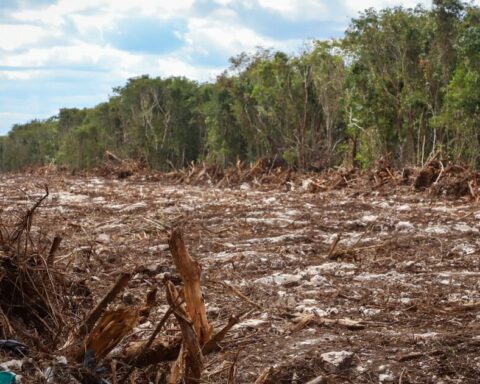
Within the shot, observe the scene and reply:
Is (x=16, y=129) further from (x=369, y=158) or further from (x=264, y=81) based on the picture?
(x=369, y=158)

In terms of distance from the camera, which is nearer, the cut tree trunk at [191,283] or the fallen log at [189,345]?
the fallen log at [189,345]

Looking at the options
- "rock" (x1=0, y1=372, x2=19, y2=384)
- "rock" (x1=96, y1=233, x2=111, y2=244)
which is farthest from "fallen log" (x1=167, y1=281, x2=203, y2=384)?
"rock" (x1=96, y1=233, x2=111, y2=244)

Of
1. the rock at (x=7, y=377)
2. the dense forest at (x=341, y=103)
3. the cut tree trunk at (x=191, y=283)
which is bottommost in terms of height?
the rock at (x=7, y=377)

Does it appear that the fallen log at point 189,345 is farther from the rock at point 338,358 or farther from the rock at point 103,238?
the rock at point 103,238

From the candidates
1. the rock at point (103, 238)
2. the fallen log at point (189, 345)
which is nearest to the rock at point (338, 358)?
the fallen log at point (189, 345)

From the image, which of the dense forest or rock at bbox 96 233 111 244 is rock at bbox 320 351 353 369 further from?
the dense forest

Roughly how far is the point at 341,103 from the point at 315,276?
21.1m

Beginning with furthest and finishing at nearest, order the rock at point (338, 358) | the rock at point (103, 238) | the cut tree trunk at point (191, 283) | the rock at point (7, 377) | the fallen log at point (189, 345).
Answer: the rock at point (103, 238) → the rock at point (338, 358) → the cut tree trunk at point (191, 283) → the fallen log at point (189, 345) → the rock at point (7, 377)

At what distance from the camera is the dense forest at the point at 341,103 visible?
22.5 m

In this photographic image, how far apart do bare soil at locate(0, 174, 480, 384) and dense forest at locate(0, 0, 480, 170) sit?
788 centimetres

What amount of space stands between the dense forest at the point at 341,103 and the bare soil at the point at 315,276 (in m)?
7.88

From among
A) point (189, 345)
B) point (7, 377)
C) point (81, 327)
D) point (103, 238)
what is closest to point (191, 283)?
→ point (189, 345)

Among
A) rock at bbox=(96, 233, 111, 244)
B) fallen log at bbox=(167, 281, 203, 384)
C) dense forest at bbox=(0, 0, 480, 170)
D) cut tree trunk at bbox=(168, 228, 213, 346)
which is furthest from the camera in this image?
dense forest at bbox=(0, 0, 480, 170)

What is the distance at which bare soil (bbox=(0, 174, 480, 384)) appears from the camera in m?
4.11
